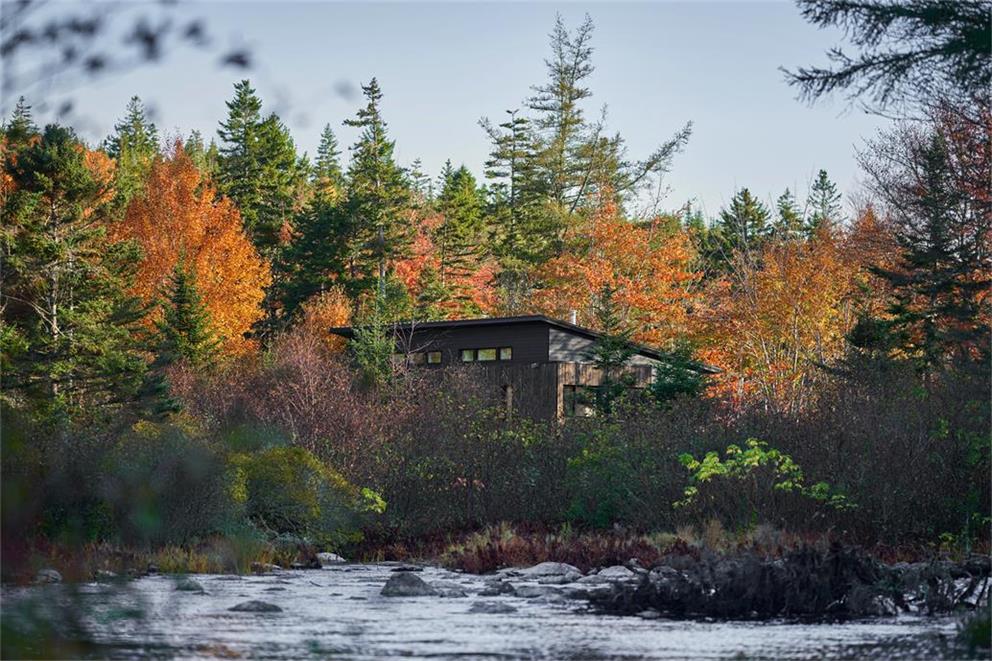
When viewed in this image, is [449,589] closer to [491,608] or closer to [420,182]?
[491,608]

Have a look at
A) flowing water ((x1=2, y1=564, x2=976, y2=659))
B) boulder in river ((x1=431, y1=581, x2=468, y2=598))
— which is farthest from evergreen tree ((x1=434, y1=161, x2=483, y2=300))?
flowing water ((x1=2, y1=564, x2=976, y2=659))

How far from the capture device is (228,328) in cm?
4688

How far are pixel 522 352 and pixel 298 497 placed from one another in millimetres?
23280

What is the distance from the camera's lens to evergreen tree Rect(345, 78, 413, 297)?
5216 cm

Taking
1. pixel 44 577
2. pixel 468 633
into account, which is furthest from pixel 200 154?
pixel 44 577

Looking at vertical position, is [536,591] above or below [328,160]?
below

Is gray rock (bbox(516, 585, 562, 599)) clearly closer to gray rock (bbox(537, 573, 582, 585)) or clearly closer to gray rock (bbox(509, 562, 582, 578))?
gray rock (bbox(537, 573, 582, 585))

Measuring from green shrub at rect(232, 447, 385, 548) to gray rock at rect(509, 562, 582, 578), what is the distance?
3777 millimetres

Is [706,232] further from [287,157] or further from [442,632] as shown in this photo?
[442,632]

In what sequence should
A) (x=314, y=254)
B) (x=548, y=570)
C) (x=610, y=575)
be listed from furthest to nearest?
(x=314, y=254) → (x=548, y=570) → (x=610, y=575)

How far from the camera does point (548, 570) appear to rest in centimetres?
1508

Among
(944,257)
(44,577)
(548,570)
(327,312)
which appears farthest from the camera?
(327,312)

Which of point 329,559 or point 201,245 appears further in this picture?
point 201,245

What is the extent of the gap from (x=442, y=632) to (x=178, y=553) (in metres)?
6.95
